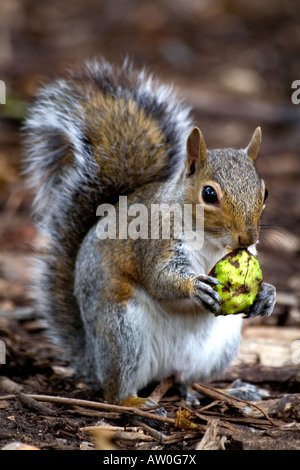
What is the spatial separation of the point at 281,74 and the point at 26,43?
2913mm

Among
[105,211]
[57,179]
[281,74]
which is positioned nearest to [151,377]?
[105,211]

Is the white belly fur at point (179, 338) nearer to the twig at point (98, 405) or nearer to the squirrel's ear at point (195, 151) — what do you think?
the twig at point (98, 405)

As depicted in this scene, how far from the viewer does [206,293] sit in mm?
2656

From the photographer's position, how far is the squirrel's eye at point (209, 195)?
265cm

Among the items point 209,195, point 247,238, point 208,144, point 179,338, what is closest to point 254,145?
point 209,195

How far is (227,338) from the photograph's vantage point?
10.1 ft

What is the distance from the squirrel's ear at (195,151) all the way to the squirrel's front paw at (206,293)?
0.48 meters

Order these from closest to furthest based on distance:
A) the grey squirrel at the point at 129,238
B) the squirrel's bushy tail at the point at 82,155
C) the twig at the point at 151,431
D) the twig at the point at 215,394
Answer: the twig at the point at 151,431 < the grey squirrel at the point at 129,238 < the twig at the point at 215,394 < the squirrel's bushy tail at the point at 82,155

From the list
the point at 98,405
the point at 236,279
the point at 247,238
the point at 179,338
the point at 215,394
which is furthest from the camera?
the point at 215,394

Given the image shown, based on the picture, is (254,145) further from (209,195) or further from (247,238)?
(247,238)

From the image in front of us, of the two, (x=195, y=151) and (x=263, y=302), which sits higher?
(x=195, y=151)

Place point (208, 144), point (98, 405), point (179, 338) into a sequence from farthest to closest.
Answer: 1. point (208, 144)
2. point (179, 338)
3. point (98, 405)

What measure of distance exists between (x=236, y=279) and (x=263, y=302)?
216 mm

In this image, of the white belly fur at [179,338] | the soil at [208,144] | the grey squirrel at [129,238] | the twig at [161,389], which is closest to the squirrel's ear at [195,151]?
the grey squirrel at [129,238]
